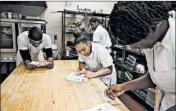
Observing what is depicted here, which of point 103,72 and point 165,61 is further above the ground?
point 165,61

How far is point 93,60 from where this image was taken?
2365mm

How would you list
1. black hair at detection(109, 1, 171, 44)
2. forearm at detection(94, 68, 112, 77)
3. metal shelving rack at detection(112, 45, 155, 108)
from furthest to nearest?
metal shelving rack at detection(112, 45, 155, 108) → forearm at detection(94, 68, 112, 77) → black hair at detection(109, 1, 171, 44)

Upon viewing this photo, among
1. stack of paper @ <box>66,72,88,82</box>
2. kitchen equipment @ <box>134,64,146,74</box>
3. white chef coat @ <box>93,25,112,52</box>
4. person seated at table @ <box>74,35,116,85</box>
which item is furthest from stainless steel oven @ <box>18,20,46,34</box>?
kitchen equipment @ <box>134,64,146,74</box>

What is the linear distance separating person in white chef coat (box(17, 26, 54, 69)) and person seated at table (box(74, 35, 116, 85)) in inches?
20.9

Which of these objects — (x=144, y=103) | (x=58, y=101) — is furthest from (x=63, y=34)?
(x=144, y=103)

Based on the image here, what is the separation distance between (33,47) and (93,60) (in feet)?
3.29

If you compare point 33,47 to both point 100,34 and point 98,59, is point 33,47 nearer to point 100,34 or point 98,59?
point 98,59

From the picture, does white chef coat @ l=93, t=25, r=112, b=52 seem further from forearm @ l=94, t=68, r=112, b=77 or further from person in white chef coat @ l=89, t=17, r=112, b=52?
forearm @ l=94, t=68, r=112, b=77

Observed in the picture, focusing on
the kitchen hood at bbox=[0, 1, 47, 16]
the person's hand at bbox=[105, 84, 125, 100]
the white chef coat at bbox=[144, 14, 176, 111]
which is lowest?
the person's hand at bbox=[105, 84, 125, 100]

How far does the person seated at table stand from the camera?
219cm

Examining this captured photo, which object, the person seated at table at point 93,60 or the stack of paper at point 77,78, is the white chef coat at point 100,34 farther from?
the stack of paper at point 77,78

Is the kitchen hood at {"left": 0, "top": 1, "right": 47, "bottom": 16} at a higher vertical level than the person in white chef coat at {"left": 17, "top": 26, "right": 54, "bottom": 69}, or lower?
higher

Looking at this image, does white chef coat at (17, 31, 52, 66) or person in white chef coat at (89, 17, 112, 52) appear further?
person in white chef coat at (89, 17, 112, 52)

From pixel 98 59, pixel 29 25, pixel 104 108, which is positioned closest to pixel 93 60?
pixel 98 59
